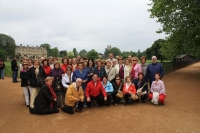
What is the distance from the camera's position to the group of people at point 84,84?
5.93m

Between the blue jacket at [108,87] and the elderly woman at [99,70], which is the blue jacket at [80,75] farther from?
the blue jacket at [108,87]

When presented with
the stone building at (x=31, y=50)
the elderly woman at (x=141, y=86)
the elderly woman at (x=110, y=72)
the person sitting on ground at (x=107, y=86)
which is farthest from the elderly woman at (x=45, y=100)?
the stone building at (x=31, y=50)

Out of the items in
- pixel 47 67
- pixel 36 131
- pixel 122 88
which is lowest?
pixel 36 131

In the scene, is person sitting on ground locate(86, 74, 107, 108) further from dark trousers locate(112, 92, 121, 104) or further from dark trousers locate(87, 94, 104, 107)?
dark trousers locate(112, 92, 121, 104)

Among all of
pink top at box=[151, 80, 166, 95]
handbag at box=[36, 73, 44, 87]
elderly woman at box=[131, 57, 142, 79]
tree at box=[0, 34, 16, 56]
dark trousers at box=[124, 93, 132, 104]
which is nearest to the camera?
handbag at box=[36, 73, 44, 87]

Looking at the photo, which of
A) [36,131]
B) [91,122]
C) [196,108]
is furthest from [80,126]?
[196,108]

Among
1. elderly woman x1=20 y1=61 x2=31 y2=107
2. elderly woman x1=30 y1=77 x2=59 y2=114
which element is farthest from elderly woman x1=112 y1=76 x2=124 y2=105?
elderly woman x1=20 y1=61 x2=31 y2=107

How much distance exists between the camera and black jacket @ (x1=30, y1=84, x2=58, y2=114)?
5.76 meters

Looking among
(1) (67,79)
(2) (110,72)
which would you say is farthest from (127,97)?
(1) (67,79)

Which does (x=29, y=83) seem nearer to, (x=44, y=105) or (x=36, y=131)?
(x=44, y=105)

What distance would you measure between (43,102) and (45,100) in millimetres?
93

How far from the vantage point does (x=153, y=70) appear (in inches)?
299

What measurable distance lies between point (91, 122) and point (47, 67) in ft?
9.72

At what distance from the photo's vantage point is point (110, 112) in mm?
5980
